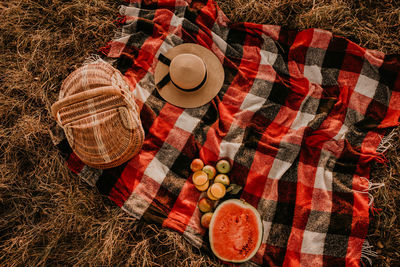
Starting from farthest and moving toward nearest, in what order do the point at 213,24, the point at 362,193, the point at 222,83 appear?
the point at 213,24 → the point at 222,83 → the point at 362,193

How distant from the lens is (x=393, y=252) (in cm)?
204

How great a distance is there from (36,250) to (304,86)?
2.70m

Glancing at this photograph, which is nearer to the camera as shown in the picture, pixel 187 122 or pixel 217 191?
pixel 217 191

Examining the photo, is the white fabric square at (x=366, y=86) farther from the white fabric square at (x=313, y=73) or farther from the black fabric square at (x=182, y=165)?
the black fabric square at (x=182, y=165)

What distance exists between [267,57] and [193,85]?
0.81 m

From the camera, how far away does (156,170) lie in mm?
2135

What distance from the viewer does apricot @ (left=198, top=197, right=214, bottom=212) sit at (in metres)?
1.99

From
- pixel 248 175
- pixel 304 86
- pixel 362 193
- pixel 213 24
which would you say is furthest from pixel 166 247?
pixel 213 24

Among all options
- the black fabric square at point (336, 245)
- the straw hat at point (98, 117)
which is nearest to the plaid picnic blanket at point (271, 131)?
the black fabric square at point (336, 245)

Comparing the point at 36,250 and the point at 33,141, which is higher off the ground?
the point at 33,141

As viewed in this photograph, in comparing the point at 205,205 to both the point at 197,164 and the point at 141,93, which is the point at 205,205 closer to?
the point at 197,164

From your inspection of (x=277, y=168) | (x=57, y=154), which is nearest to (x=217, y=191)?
(x=277, y=168)

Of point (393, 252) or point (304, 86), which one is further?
point (304, 86)

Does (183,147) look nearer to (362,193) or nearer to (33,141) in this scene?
(33,141)
